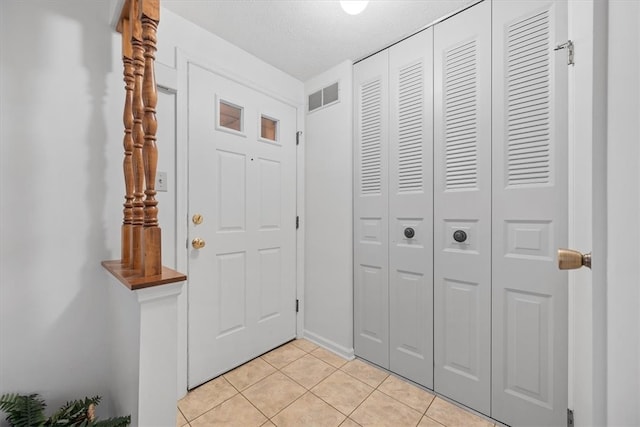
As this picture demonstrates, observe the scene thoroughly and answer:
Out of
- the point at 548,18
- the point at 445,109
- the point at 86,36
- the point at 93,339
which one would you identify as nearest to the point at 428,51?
the point at 445,109

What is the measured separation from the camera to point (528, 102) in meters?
1.36

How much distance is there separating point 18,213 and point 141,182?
2.05ft

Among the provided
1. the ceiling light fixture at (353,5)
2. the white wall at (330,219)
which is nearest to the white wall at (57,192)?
the ceiling light fixture at (353,5)

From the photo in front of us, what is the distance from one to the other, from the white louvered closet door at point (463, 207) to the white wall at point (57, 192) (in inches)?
72.9

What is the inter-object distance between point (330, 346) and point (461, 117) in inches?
76.2

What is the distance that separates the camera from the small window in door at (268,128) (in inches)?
85.4

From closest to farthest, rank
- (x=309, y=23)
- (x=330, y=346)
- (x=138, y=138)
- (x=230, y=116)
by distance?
(x=138, y=138)
(x=309, y=23)
(x=230, y=116)
(x=330, y=346)

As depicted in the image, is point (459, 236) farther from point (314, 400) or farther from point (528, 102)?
point (314, 400)

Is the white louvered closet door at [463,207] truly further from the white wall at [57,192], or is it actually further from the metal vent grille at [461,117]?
the white wall at [57,192]

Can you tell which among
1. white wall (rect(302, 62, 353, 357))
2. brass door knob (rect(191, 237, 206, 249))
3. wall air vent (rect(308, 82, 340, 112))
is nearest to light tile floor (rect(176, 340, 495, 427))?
white wall (rect(302, 62, 353, 357))

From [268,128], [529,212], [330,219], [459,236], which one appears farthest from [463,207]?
[268,128]

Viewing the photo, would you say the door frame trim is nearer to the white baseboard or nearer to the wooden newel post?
the wooden newel post
